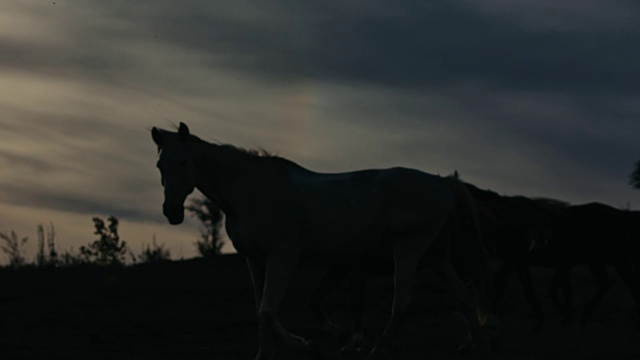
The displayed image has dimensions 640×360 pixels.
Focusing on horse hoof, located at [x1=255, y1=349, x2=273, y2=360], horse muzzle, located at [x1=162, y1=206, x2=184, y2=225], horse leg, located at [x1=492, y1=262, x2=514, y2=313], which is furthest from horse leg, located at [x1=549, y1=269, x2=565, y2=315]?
horse muzzle, located at [x1=162, y1=206, x2=184, y2=225]

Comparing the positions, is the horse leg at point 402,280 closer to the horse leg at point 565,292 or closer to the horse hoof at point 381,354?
the horse hoof at point 381,354

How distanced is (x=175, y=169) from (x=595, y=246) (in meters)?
9.16

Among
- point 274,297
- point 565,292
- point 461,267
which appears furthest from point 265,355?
point 565,292

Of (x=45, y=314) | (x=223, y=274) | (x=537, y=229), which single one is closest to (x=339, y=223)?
(x=537, y=229)

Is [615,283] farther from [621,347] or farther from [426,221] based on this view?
[426,221]

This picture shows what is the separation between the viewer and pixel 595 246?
19.4 metres

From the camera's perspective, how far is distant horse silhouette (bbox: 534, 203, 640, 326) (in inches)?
755

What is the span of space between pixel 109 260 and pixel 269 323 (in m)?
13.3

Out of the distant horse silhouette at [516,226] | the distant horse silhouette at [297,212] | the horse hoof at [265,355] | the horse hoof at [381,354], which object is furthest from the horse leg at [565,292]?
the horse hoof at [265,355]

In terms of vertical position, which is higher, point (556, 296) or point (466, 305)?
→ point (556, 296)

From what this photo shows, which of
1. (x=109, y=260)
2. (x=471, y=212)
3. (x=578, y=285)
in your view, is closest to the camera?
(x=471, y=212)

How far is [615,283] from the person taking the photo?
23.4 m

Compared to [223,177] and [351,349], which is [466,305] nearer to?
[351,349]

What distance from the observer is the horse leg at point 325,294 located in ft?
49.6
